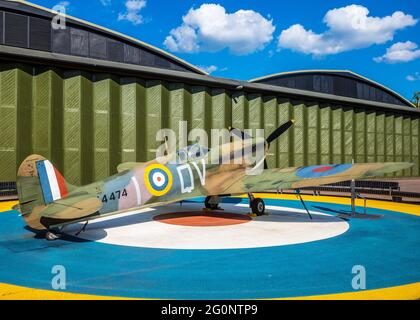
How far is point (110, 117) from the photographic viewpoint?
1065 inches

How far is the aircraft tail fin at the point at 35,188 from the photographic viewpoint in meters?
9.45

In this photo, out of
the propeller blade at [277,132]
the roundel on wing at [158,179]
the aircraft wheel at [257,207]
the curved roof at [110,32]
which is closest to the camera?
the roundel on wing at [158,179]

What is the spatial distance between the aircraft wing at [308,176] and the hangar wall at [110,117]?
15.4m

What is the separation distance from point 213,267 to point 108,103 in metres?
21.8

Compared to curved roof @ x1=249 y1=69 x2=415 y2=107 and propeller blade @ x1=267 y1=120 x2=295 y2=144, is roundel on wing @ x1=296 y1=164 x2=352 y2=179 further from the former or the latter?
curved roof @ x1=249 y1=69 x2=415 y2=107

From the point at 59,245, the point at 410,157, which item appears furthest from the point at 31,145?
the point at 410,157

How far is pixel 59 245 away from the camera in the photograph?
9531 millimetres

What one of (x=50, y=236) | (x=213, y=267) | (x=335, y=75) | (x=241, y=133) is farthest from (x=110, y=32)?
(x=335, y=75)

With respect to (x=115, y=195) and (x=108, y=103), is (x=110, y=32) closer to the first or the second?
(x=108, y=103)

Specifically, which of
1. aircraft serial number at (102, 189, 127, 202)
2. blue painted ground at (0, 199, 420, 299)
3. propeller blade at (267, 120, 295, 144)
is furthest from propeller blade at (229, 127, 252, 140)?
blue painted ground at (0, 199, 420, 299)

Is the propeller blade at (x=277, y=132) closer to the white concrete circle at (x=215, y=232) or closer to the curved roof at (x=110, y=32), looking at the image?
the white concrete circle at (x=215, y=232)

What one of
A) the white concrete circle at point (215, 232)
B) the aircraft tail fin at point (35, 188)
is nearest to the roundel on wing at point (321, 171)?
the white concrete circle at point (215, 232)
